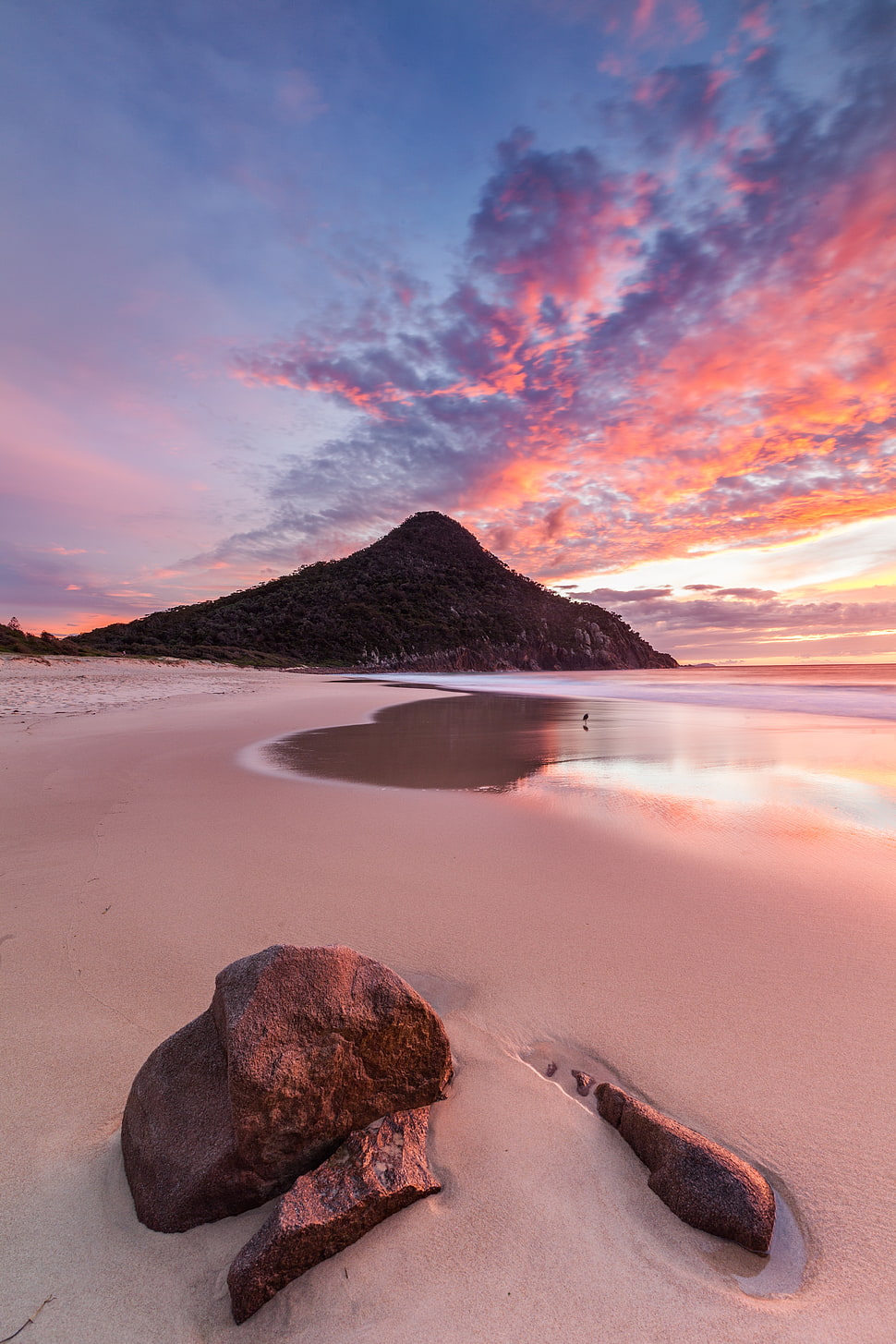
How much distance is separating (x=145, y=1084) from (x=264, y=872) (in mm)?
2228

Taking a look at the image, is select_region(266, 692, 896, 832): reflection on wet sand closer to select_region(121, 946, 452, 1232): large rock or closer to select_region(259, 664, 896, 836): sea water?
select_region(259, 664, 896, 836): sea water

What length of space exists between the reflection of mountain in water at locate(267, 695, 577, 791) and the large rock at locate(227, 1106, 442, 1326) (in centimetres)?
518

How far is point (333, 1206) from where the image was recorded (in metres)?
1.52

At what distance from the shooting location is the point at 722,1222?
1.58m

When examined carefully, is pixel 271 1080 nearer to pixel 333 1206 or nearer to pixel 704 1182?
pixel 333 1206

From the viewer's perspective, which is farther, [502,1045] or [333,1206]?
[502,1045]

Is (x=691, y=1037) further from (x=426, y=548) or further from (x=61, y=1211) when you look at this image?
(x=426, y=548)

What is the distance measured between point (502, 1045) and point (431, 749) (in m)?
7.62

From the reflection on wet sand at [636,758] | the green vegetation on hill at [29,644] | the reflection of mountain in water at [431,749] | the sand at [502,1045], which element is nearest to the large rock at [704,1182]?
the sand at [502,1045]

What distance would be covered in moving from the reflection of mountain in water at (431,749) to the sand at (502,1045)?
2.11 m

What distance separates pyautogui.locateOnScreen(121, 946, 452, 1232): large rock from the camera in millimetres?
1626

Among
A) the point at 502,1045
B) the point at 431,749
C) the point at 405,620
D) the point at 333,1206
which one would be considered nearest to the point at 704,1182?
the point at 502,1045

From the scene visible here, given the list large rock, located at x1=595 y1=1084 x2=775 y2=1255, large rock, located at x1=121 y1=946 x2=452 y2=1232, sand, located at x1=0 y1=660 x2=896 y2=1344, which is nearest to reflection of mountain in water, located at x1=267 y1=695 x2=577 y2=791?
sand, located at x1=0 y1=660 x2=896 y2=1344

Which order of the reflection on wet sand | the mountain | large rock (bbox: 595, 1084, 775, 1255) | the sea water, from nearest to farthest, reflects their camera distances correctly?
large rock (bbox: 595, 1084, 775, 1255) → the sea water → the reflection on wet sand → the mountain
